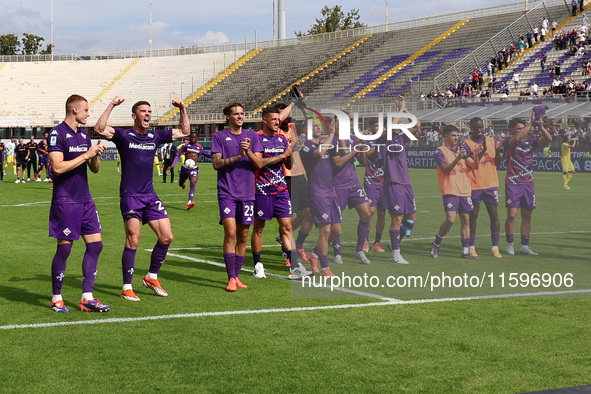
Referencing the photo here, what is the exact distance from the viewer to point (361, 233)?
9.04 m

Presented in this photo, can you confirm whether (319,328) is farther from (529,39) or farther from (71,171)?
(529,39)

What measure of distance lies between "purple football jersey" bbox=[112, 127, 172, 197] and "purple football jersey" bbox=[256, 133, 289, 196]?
147 centimetres

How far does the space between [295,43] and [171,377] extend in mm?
65361

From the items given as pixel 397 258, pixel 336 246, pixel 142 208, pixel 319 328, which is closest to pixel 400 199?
pixel 397 258

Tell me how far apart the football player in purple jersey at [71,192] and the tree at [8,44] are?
99.4 m

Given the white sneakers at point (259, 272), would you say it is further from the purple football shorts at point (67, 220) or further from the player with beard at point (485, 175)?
the purple football shorts at point (67, 220)

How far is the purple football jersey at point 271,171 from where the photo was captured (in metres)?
8.88

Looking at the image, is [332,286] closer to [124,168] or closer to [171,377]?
[124,168]

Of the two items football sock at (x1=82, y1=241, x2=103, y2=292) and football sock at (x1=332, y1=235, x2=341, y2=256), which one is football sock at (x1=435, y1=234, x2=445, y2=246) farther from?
football sock at (x1=82, y1=241, x2=103, y2=292)

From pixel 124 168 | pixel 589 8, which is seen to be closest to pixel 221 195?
pixel 124 168

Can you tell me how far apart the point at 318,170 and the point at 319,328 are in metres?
2.37

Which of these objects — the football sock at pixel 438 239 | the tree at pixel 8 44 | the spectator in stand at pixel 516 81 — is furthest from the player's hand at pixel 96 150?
the tree at pixel 8 44

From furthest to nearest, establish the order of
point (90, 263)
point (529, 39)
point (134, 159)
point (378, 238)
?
1. point (529, 39)
2. point (378, 238)
3. point (134, 159)
4. point (90, 263)

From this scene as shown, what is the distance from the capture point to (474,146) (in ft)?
30.1
